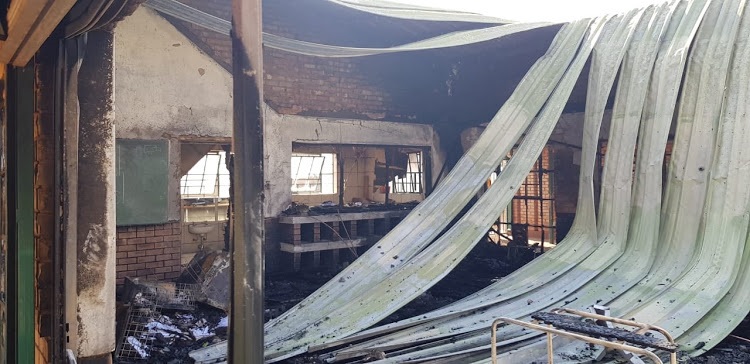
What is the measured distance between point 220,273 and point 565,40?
5.11m

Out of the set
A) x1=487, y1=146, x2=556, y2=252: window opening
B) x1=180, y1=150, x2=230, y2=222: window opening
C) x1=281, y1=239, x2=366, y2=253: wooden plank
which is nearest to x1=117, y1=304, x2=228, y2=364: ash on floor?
x1=281, y1=239, x2=366, y2=253: wooden plank

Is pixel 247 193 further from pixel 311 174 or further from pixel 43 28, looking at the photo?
pixel 311 174

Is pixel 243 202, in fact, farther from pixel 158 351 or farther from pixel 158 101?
pixel 158 101

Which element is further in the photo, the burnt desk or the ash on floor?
the burnt desk

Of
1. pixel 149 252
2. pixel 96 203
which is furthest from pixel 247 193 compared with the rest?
pixel 149 252

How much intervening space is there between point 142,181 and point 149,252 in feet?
2.79

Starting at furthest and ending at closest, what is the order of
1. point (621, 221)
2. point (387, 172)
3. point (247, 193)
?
point (387, 172)
point (621, 221)
point (247, 193)

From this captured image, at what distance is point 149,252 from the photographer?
642 cm

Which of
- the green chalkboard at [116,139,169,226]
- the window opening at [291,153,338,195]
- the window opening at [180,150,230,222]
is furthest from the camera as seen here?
the window opening at [291,153,338,195]

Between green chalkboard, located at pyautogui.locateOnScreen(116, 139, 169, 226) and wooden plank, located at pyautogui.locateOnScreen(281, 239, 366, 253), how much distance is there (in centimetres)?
164

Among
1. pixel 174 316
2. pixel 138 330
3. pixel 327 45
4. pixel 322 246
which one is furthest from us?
pixel 322 246

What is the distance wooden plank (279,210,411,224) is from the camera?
7.29 meters

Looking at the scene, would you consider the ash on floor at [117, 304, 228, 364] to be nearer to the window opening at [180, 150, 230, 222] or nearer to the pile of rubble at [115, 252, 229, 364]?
the pile of rubble at [115, 252, 229, 364]

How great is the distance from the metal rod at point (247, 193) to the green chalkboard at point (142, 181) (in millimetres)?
4899
